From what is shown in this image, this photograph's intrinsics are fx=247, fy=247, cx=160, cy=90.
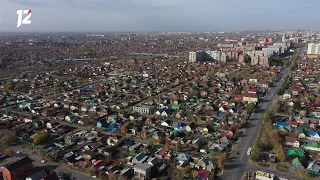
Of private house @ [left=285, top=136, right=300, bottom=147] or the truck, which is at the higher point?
private house @ [left=285, top=136, right=300, bottom=147]

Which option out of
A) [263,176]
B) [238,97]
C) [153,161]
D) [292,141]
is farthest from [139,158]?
[238,97]

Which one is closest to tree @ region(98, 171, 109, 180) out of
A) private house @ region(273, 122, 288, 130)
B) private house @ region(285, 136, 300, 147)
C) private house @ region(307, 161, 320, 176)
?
private house @ region(307, 161, 320, 176)

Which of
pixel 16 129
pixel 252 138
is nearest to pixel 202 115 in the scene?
pixel 252 138

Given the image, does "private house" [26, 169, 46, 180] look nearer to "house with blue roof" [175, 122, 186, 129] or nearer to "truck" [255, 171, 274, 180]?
"house with blue roof" [175, 122, 186, 129]

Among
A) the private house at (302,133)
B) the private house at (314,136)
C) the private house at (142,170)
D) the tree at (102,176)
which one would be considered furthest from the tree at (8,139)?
the private house at (314,136)

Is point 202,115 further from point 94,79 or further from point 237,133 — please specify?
point 94,79

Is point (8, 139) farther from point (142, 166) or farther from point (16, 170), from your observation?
point (142, 166)
